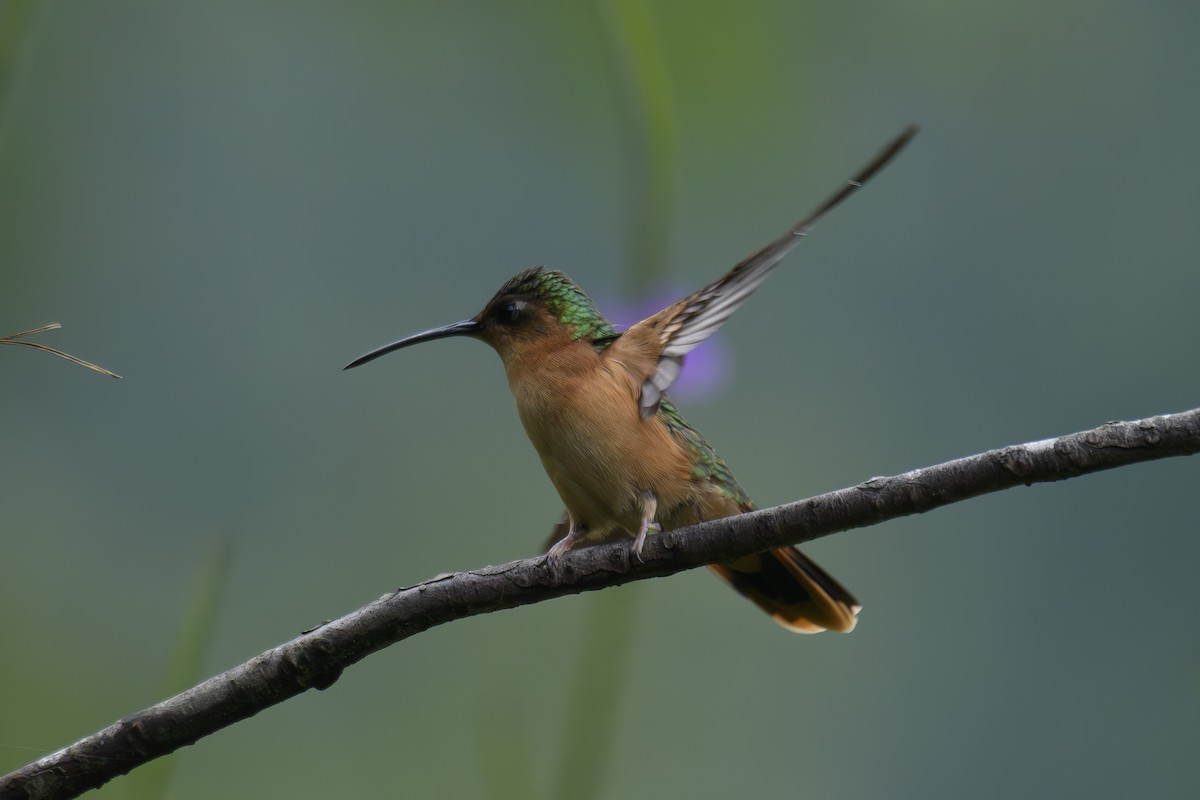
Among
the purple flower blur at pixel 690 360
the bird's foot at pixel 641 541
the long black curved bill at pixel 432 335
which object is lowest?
the bird's foot at pixel 641 541

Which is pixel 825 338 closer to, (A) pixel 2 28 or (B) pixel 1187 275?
(B) pixel 1187 275

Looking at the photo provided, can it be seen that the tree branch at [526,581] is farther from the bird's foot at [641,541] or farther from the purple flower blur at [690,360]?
the purple flower blur at [690,360]

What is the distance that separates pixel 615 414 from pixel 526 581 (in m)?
0.34

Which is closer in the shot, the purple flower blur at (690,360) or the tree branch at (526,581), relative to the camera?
the tree branch at (526,581)

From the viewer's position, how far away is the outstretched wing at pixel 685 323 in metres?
1.07

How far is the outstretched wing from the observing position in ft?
3.50

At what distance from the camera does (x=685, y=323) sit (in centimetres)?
122

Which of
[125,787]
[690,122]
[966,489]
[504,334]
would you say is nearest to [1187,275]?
[690,122]

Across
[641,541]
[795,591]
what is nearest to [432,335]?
[641,541]

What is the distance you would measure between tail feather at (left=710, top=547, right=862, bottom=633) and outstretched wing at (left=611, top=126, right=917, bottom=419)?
318mm

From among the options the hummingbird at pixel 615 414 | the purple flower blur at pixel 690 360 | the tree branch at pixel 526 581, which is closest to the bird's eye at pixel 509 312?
the hummingbird at pixel 615 414

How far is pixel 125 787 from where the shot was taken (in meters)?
1.35

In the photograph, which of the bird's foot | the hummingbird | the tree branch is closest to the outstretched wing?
the hummingbird

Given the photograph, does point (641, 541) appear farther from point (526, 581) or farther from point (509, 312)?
point (509, 312)
